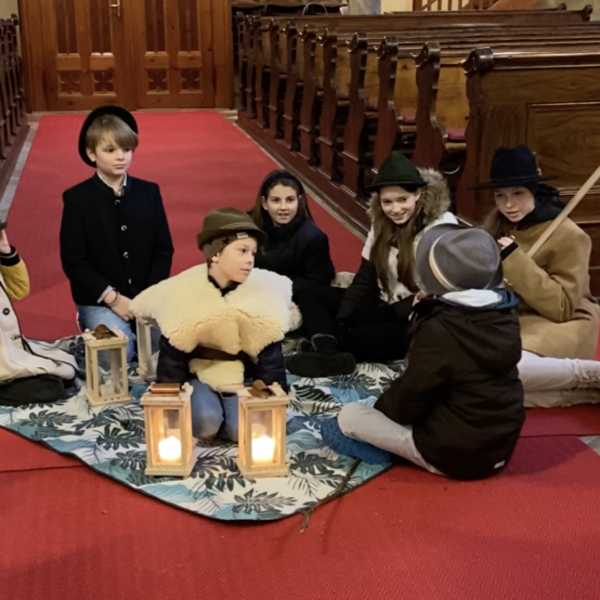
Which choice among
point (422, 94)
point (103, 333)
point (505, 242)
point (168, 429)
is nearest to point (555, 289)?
point (505, 242)

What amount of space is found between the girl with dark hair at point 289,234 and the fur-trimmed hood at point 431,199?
37cm

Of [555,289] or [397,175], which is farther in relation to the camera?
[397,175]

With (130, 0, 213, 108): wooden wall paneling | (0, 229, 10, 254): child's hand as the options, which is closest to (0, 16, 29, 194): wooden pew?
(130, 0, 213, 108): wooden wall paneling

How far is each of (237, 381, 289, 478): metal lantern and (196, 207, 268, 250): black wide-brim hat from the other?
455mm

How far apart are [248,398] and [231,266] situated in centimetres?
42

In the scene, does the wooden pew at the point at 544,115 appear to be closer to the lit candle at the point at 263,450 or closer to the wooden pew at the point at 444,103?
the wooden pew at the point at 444,103

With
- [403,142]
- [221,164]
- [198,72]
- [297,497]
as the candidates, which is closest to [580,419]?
[297,497]

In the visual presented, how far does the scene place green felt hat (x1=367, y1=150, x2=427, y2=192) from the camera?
3307 millimetres

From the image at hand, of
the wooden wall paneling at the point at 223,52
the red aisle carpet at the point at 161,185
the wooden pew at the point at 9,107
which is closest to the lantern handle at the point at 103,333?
the red aisle carpet at the point at 161,185

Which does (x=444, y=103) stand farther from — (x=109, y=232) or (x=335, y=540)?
(x=335, y=540)

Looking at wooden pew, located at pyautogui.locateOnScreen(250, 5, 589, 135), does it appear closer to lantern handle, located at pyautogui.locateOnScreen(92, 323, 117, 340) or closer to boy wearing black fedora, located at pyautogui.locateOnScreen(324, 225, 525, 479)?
lantern handle, located at pyautogui.locateOnScreen(92, 323, 117, 340)

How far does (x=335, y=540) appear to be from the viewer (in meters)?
2.34

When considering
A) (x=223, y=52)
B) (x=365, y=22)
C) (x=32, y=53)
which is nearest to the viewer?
(x=365, y=22)

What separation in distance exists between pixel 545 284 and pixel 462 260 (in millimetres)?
833
